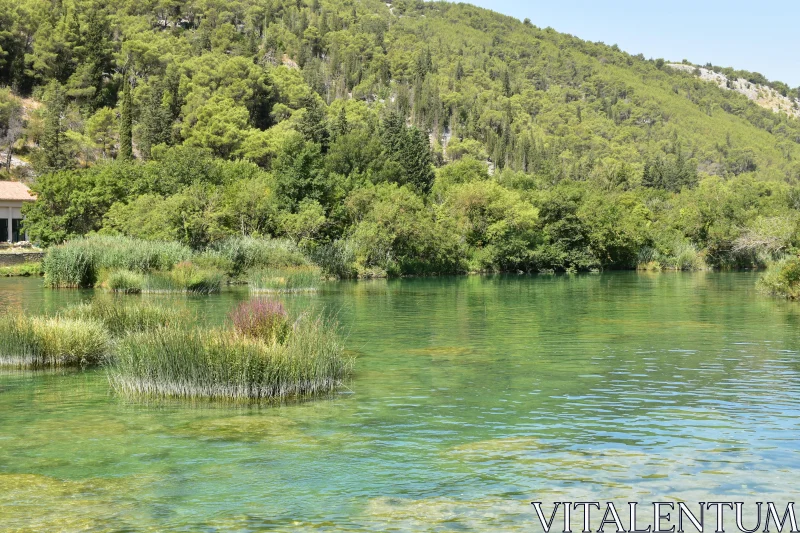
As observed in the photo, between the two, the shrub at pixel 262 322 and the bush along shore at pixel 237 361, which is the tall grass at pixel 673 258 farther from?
the bush along shore at pixel 237 361

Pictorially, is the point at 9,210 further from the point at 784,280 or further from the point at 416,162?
the point at 784,280

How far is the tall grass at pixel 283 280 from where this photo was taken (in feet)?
150

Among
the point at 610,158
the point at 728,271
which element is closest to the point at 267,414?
the point at 728,271

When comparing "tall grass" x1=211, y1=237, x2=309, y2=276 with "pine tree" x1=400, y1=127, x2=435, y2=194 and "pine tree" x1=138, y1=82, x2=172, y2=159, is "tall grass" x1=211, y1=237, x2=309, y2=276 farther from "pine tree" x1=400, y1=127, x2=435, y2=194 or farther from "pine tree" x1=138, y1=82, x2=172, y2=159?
"pine tree" x1=138, y1=82, x2=172, y2=159

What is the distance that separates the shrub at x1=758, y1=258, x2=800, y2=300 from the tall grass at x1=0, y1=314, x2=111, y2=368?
3664 centimetres

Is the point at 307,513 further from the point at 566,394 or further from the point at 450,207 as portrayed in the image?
the point at 450,207

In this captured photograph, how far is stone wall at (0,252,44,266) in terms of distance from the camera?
209 ft

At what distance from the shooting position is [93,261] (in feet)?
156

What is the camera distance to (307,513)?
10406 millimetres

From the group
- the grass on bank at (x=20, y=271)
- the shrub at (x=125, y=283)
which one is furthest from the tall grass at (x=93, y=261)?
the grass on bank at (x=20, y=271)

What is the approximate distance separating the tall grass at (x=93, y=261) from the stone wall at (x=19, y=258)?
17.9 metres

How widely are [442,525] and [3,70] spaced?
15302cm

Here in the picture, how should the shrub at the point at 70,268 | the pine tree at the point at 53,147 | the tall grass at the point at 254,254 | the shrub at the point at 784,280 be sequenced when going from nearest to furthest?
1. the shrub at the point at 784,280
2. the shrub at the point at 70,268
3. the tall grass at the point at 254,254
4. the pine tree at the point at 53,147

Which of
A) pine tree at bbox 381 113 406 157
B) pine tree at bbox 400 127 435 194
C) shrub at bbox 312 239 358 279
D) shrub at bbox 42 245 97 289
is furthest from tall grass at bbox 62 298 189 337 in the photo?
pine tree at bbox 381 113 406 157
